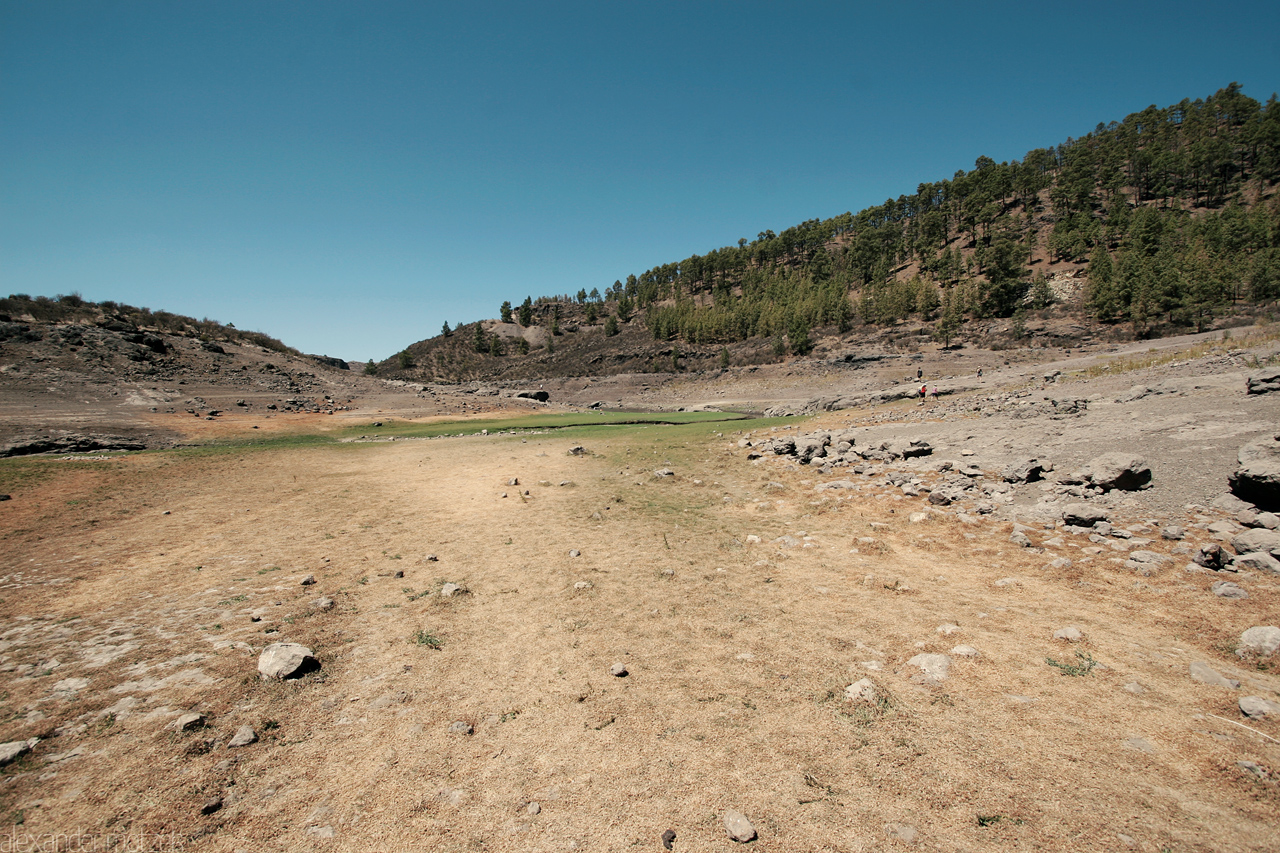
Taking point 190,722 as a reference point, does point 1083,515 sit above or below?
below

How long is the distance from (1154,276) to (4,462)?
91765 mm

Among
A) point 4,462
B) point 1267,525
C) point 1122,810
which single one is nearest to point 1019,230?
point 1267,525

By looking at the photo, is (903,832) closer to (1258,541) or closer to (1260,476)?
(1258,541)

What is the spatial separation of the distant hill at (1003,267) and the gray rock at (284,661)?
7331cm

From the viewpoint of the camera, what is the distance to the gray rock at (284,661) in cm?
477

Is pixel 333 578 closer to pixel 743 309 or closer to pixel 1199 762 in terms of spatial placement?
pixel 1199 762

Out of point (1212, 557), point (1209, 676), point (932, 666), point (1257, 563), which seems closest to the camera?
point (1209, 676)

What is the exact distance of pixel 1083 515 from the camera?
807 cm

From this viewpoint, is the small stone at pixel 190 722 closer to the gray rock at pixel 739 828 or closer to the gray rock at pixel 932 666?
the gray rock at pixel 739 828

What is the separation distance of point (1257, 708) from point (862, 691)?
3.01 metres

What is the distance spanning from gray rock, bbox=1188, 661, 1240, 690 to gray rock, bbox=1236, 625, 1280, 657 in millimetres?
608

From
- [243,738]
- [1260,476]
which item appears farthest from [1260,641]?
[243,738]

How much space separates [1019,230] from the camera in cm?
10069

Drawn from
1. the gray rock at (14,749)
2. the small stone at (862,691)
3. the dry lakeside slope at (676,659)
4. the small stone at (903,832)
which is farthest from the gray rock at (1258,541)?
the gray rock at (14,749)
